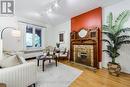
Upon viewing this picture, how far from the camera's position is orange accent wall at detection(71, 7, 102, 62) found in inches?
191

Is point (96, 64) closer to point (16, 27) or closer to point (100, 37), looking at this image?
point (100, 37)

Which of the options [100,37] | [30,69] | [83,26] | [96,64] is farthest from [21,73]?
[83,26]

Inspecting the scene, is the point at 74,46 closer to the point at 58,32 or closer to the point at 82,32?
the point at 82,32

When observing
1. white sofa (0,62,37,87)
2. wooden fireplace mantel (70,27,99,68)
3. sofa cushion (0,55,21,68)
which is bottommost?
white sofa (0,62,37,87)

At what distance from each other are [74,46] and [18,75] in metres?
4.08

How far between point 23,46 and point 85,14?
12.6 ft

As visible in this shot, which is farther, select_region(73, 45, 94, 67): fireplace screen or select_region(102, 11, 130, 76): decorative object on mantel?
select_region(73, 45, 94, 67): fireplace screen

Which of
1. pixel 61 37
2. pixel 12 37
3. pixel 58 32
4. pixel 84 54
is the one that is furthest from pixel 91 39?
pixel 12 37

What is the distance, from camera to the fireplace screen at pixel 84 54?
5.00 meters

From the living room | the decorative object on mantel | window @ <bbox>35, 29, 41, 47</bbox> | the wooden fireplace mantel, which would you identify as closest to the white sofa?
the living room

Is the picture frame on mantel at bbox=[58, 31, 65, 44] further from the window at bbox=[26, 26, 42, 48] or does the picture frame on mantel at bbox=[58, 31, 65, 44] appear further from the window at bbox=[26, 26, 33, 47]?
the window at bbox=[26, 26, 33, 47]

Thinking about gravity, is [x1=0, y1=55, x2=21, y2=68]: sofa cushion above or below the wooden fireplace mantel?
below

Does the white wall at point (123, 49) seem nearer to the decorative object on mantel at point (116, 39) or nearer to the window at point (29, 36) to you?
the decorative object on mantel at point (116, 39)

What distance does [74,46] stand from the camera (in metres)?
6.00
